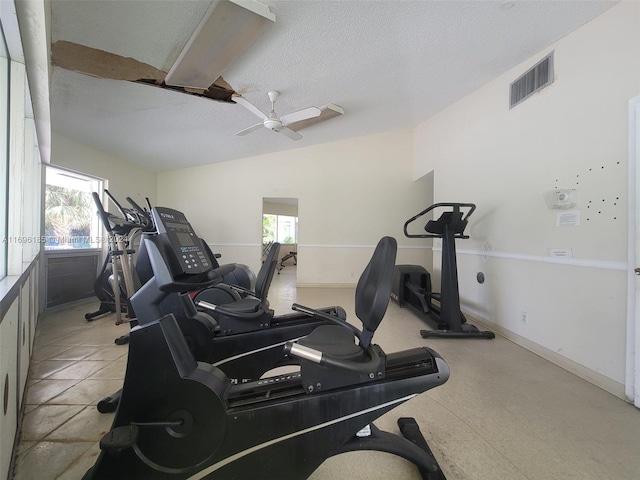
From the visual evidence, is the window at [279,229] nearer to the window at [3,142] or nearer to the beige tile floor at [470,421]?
the beige tile floor at [470,421]

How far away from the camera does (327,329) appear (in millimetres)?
1685

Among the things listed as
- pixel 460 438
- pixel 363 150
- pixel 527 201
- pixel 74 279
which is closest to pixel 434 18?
pixel 527 201

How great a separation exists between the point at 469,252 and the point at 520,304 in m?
1.00

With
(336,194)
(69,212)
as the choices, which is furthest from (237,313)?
(336,194)

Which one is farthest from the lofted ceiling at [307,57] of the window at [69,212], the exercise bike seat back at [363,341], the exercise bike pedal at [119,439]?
the exercise bike pedal at [119,439]

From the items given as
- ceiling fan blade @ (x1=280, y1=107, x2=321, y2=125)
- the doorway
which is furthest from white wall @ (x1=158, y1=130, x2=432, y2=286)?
the doorway

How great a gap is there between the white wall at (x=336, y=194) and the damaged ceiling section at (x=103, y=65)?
318cm

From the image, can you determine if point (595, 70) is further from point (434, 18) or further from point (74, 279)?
point (74, 279)

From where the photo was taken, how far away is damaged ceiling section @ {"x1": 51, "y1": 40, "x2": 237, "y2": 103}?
91.6 inches

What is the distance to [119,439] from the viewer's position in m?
1.02

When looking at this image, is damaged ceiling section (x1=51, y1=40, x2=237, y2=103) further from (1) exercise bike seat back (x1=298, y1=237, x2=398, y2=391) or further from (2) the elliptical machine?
(1) exercise bike seat back (x1=298, y1=237, x2=398, y2=391)

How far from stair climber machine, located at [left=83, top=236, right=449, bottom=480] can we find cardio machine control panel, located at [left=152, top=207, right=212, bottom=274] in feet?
0.97

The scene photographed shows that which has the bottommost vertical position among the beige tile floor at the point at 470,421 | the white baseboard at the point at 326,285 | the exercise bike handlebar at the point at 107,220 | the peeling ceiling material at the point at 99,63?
the beige tile floor at the point at 470,421

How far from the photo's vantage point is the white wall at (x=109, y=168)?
12.9 ft
